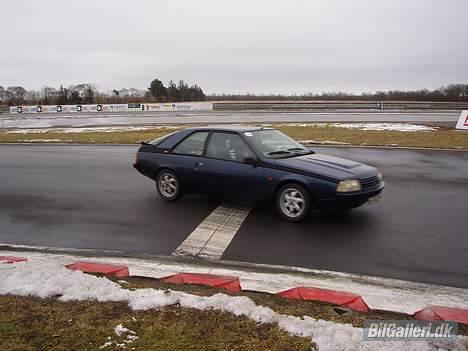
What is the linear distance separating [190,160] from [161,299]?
13.0 feet

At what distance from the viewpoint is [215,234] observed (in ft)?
19.1

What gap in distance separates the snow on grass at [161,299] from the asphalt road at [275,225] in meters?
1.31

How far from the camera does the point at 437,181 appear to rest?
30.0 feet

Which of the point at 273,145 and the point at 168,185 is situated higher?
the point at 273,145

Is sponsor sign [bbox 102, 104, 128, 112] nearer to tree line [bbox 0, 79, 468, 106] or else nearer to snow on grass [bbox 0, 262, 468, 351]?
tree line [bbox 0, 79, 468, 106]

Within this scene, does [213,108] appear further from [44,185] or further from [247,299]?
[247,299]

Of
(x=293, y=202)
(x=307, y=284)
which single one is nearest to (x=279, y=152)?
(x=293, y=202)

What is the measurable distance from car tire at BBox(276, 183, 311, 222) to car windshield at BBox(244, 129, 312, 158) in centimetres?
67

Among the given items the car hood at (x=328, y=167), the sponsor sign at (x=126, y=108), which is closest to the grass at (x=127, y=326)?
the car hood at (x=328, y=167)

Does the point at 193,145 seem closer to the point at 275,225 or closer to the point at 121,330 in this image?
the point at 275,225

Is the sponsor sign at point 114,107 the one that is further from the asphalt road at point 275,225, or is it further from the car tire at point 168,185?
the car tire at point 168,185

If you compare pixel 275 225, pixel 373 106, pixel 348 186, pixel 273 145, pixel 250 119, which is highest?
pixel 373 106

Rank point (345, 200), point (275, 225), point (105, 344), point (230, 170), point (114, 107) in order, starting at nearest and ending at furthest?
point (105, 344), point (345, 200), point (275, 225), point (230, 170), point (114, 107)

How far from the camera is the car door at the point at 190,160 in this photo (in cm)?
718
